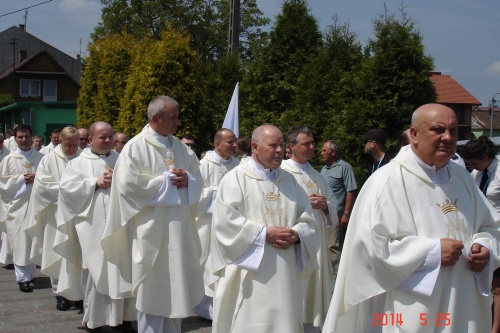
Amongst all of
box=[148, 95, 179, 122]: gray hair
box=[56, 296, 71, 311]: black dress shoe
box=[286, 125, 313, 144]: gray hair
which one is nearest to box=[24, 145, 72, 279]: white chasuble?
box=[56, 296, 71, 311]: black dress shoe

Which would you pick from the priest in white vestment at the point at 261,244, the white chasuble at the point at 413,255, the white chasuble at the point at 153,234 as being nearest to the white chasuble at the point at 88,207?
the white chasuble at the point at 153,234

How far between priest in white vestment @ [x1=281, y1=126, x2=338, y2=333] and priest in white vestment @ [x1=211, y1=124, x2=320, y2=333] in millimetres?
1156

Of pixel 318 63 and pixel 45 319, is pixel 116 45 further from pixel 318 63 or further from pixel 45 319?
pixel 45 319

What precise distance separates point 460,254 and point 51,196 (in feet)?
20.4

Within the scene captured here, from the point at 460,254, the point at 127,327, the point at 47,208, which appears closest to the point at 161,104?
the point at 127,327

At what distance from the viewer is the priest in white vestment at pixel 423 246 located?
3.83m

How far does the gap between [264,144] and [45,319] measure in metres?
4.09

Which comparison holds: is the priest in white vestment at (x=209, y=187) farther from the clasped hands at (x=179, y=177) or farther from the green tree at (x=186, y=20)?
the green tree at (x=186, y=20)

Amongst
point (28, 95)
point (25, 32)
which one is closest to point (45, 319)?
point (28, 95)

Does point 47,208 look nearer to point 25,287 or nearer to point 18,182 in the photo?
point 25,287

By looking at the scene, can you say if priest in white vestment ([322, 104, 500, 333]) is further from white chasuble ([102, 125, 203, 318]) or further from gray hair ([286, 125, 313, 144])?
gray hair ([286, 125, 313, 144])

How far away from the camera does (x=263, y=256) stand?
508cm

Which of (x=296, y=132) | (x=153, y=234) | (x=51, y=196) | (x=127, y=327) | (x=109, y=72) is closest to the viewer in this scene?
(x=153, y=234)

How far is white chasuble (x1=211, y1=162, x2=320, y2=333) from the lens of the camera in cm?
503
